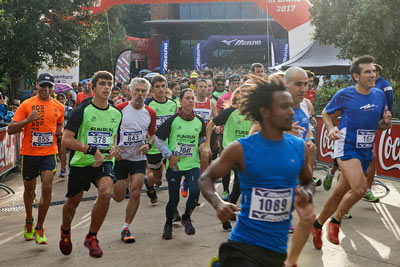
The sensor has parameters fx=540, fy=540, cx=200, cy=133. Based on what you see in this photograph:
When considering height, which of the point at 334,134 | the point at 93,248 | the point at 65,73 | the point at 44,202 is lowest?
the point at 93,248

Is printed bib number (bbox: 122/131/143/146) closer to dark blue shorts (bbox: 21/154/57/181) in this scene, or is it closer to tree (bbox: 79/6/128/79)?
dark blue shorts (bbox: 21/154/57/181)

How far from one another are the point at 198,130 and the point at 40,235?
2334 millimetres

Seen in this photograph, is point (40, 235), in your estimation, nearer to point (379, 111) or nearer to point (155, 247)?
point (155, 247)

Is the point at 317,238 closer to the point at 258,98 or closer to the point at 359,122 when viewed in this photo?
the point at 359,122

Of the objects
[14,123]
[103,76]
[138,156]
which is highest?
[103,76]

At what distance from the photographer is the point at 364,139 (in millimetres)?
6012

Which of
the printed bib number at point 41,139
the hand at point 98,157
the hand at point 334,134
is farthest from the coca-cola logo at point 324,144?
the hand at point 98,157

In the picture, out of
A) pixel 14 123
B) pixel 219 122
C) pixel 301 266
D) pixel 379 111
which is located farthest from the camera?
pixel 219 122

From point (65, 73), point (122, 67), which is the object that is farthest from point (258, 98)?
point (65, 73)

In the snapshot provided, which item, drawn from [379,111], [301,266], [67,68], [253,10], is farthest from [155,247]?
[253,10]

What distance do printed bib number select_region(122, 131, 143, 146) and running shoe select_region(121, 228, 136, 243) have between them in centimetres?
116

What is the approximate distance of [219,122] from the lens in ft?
24.4

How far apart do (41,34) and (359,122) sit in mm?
16566

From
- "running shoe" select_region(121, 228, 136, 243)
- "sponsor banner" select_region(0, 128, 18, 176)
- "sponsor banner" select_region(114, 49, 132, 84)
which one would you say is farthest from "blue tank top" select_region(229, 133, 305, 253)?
"sponsor banner" select_region(114, 49, 132, 84)
